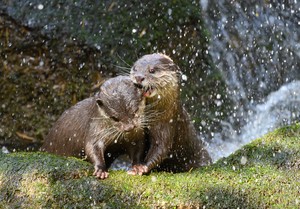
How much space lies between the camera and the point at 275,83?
8109 mm

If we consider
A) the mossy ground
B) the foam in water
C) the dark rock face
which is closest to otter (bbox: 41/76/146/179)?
the mossy ground

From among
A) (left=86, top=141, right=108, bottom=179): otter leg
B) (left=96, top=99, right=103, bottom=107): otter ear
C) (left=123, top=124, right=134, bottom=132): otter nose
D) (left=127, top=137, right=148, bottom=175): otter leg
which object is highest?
(left=96, top=99, right=103, bottom=107): otter ear

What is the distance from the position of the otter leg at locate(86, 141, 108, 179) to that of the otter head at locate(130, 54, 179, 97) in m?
0.52

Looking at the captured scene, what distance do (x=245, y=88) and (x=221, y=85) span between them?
1.45 ft

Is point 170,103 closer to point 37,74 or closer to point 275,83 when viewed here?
point 37,74

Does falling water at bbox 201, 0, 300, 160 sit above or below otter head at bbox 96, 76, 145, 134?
below

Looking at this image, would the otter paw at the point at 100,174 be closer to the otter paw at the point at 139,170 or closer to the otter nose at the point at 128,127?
the otter paw at the point at 139,170


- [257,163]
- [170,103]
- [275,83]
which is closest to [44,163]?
[170,103]

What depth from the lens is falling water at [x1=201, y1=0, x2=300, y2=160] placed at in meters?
7.63

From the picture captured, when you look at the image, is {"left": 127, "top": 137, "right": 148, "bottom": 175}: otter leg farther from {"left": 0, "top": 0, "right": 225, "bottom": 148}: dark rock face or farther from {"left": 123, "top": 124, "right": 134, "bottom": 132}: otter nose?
{"left": 0, "top": 0, "right": 225, "bottom": 148}: dark rock face

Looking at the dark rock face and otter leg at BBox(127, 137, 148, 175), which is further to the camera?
the dark rock face

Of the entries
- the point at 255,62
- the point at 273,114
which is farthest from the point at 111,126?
the point at 273,114

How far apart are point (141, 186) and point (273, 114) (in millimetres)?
3735

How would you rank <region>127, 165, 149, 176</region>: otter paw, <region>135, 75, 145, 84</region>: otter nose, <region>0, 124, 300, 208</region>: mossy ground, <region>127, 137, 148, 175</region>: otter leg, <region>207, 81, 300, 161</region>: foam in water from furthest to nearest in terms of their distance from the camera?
<region>207, 81, 300, 161</region>: foam in water
<region>127, 137, 148, 175</region>: otter leg
<region>135, 75, 145, 84</region>: otter nose
<region>127, 165, 149, 176</region>: otter paw
<region>0, 124, 300, 208</region>: mossy ground
